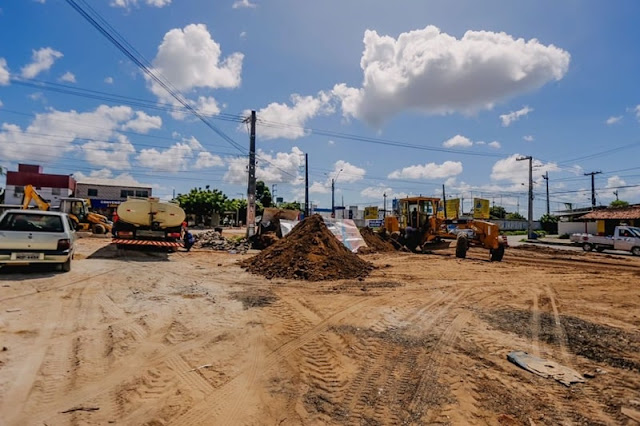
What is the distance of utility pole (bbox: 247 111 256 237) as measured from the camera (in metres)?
21.1

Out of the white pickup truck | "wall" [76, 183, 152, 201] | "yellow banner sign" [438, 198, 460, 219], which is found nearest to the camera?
the white pickup truck

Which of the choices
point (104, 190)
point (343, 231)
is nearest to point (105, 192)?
point (104, 190)

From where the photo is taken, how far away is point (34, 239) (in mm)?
8578

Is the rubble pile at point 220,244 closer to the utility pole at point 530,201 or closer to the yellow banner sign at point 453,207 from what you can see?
the utility pole at point 530,201

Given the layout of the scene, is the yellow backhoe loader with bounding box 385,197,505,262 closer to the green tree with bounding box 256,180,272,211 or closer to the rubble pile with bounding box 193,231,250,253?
the rubble pile with bounding box 193,231,250,253

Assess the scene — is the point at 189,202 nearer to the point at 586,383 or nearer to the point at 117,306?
the point at 117,306

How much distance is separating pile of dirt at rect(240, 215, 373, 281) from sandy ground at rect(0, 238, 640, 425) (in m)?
1.93

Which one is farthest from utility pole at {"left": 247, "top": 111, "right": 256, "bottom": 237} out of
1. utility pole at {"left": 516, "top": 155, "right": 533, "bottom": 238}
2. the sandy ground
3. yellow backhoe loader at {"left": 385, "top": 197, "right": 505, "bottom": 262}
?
utility pole at {"left": 516, "top": 155, "right": 533, "bottom": 238}

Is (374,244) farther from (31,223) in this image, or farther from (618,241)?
(618,241)

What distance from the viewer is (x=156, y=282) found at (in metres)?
9.07

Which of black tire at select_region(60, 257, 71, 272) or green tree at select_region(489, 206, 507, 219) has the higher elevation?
green tree at select_region(489, 206, 507, 219)

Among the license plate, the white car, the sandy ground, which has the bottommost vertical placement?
the sandy ground

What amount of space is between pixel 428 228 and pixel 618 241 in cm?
1465

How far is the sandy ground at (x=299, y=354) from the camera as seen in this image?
3.27 metres
